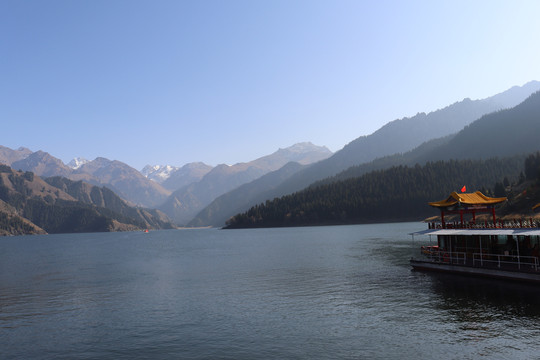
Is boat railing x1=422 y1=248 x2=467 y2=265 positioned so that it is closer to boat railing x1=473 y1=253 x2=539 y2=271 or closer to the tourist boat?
the tourist boat

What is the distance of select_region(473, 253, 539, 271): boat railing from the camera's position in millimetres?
48062

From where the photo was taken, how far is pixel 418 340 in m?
29.9

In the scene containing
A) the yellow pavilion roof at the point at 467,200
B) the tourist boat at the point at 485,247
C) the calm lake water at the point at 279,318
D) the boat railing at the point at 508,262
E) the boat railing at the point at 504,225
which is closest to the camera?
the calm lake water at the point at 279,318

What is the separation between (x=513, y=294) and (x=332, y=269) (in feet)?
110

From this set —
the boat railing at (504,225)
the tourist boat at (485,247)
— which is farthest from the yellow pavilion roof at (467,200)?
the boat railing at (504,225)

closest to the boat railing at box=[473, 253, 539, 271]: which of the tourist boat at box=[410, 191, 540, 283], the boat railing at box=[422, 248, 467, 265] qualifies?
the tourist boat at box=[410, 191, 540, 283]

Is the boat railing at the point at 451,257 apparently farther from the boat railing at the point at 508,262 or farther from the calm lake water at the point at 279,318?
the calm lake water at the point at 279,318

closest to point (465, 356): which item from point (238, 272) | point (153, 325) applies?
point (153, 325)

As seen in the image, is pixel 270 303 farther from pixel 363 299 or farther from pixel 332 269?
pixel 332 269

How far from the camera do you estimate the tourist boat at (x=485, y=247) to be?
4869cm

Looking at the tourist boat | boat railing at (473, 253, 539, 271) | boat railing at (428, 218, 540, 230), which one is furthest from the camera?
boat railing at (428, 218, 540, 230)

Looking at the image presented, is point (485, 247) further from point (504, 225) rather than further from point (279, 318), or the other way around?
point (279, 318)

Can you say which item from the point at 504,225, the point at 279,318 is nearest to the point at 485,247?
the point at 504,225

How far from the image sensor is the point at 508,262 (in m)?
49.7
